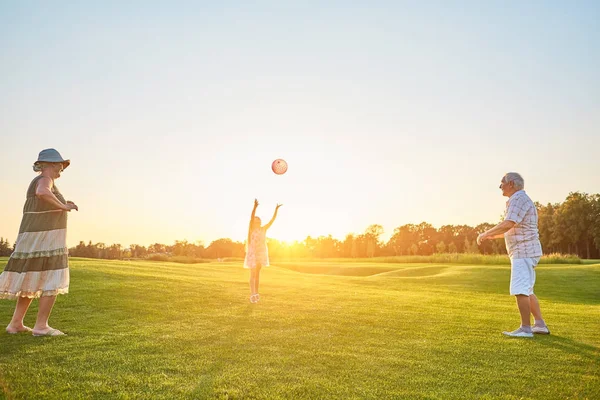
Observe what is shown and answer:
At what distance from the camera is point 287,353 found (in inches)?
257

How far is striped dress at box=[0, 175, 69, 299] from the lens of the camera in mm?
7301

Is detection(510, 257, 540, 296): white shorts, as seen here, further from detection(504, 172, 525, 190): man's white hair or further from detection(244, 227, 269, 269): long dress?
detection(244, 227, 269, 269): long dress

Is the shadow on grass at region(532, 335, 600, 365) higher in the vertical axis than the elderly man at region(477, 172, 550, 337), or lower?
lower

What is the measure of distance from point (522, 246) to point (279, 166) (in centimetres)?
843

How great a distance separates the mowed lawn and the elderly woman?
1.69 ft

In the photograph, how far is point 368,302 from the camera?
13.1 m

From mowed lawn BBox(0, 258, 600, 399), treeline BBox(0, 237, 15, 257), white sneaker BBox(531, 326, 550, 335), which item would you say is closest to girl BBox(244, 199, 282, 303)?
mowed lawn BBox(0, 258, 600, 399)

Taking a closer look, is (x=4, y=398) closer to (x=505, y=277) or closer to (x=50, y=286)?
(x=50, y=286)

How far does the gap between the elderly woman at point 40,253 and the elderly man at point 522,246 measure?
744 centimetres

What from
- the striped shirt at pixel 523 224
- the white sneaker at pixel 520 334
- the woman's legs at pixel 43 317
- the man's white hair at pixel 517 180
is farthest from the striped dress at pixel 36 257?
the man's white hair at pixel 517 180

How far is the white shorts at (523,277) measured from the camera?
8312 millimetres

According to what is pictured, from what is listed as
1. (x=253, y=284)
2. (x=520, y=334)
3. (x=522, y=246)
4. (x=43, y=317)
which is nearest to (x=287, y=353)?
(x=43, y=317)

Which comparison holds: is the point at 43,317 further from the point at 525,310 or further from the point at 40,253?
the point at 525,310

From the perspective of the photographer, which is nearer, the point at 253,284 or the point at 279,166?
the point at 253,284
